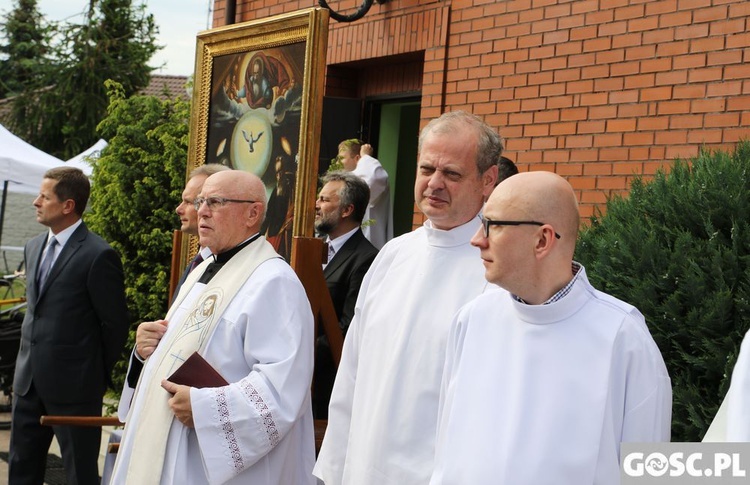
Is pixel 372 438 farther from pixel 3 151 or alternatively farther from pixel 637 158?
pixel 3 151

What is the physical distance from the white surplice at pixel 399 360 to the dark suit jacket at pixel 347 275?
5.55 ft

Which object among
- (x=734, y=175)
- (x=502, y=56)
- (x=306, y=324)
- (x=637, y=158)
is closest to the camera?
(x=734, y=175)

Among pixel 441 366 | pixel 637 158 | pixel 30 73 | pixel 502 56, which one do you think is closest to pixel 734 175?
pixel 441 366

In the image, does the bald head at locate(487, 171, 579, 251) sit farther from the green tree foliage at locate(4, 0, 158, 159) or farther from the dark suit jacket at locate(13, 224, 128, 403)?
the green tree foliage at locate(4, 0, 158, 159)

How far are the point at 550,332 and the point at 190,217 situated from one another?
11.9 feet

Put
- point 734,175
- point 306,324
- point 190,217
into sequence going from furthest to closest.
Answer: point 190,217
point 306,324
point 734,175

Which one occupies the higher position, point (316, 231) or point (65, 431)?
point (316, 231)

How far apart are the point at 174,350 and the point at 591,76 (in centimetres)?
383

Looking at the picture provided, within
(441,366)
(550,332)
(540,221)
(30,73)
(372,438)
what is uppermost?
(30,73)

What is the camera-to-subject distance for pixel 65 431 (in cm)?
649

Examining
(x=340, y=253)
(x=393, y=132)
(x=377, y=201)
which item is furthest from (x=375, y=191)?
(x=340, y=253)

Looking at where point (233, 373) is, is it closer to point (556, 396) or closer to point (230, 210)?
point (230, 210)

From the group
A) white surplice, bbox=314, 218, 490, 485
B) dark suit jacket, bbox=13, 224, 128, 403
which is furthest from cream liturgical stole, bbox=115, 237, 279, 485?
dark suit jacket, bbox=13, 224, 128, 403

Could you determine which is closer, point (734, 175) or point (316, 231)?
point (734, 175)
